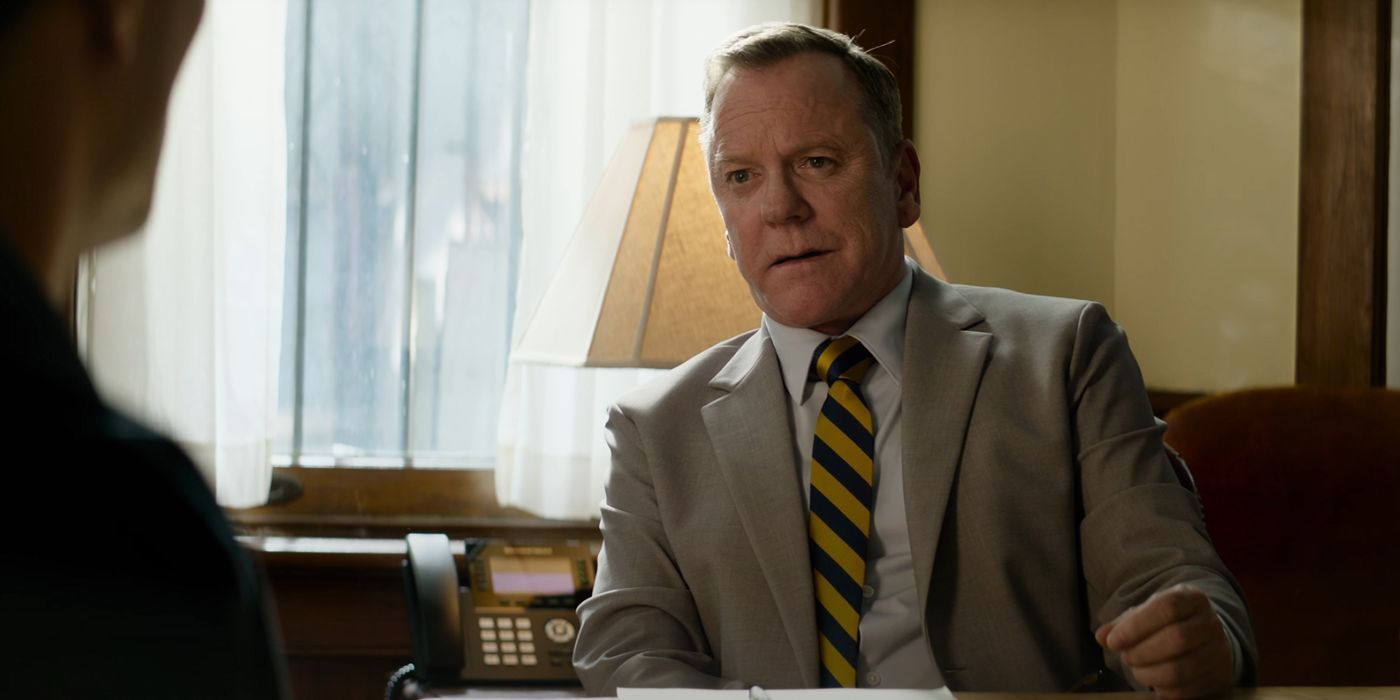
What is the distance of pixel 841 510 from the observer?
144 cm

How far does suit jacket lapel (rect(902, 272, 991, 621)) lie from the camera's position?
1.37 m

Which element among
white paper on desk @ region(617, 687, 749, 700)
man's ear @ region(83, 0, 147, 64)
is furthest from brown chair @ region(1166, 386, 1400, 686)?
man's ear @ region(83, 0, 147, 64)

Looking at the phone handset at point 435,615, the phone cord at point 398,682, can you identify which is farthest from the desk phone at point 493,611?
the phone cord at point 398,682

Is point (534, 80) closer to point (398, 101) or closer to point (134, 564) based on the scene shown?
point (398, 101)

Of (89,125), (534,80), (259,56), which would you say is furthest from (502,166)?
(89,125)

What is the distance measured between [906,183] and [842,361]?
11.4 inches

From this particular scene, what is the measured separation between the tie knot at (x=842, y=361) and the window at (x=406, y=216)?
1062mm

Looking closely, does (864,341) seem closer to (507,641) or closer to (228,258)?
(507,641)

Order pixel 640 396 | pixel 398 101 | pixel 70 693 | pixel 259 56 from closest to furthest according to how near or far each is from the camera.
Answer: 1. pixel 70 693
2. pixel 640 396
3. pixel 259 56
4. pixel 398 101

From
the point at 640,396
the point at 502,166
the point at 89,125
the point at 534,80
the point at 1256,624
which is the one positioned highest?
the point at 534,80

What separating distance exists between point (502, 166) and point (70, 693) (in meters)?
2.31

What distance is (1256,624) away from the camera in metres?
1.74

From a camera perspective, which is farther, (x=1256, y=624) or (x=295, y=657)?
(x=295, y=657)

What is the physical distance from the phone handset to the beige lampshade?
0.34 meters
